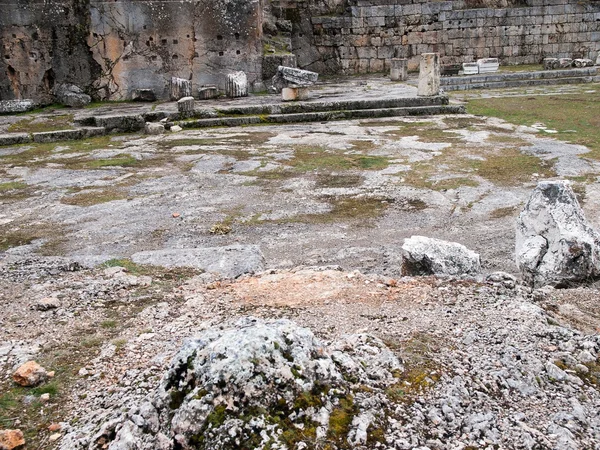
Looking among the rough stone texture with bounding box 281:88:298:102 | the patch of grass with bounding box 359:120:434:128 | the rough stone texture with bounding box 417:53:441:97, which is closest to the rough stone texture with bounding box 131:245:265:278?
the patch of grass with bounding box 359:120:434:128

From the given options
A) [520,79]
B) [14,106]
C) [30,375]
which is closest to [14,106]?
[14,106]

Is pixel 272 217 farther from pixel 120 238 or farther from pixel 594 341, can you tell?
pixel 594 341

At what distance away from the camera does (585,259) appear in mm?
4148

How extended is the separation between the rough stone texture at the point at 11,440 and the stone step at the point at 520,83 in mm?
16280

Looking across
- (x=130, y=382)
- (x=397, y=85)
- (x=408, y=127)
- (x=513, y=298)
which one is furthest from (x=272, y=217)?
(x=397, y=85)

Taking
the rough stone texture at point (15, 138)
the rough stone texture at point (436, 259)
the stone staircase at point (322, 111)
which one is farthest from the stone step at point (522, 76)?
the rough stone texture at point (436, 259)

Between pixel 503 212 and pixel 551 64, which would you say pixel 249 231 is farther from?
pixel 551 64

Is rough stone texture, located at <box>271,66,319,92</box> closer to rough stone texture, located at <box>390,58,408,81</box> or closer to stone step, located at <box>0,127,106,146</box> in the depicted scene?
stone step, located at <box>0,127,106,146</box>

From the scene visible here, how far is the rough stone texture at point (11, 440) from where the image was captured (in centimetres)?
220

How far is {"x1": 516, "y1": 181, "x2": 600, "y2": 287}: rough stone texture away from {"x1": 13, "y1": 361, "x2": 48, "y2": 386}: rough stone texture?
3.20 meters

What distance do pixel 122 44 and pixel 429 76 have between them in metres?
7.26

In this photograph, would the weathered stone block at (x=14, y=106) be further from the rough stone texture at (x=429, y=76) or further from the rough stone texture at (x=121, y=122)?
the rough stone texture at (x=429, y=76)

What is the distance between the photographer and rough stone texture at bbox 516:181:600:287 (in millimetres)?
4137

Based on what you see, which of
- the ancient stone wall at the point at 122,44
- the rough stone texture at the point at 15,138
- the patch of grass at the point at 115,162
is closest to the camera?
the patch of grass at the point at 115,162
